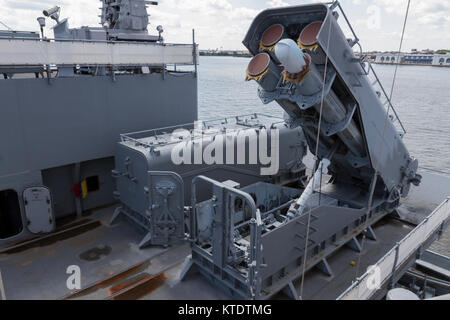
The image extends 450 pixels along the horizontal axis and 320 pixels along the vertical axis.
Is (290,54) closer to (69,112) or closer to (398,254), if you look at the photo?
(398,254)

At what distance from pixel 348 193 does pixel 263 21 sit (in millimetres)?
4981

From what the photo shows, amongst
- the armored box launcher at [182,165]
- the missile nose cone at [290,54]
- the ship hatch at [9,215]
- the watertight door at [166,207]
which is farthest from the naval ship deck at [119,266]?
the missile nose cone at [290,54]

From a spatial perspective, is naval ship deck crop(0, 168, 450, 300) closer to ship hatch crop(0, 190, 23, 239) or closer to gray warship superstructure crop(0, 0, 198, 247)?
gray warship superstructure crop(0, 0, 198, 247)

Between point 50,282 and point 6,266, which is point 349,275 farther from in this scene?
point 6,266

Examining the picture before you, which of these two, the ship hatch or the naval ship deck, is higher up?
the ship hatch

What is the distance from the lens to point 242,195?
524 centimetres

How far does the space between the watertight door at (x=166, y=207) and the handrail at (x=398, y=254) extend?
3367mm

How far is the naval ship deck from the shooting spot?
6.55 meters

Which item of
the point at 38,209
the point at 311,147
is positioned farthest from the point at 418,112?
the point at 38,209

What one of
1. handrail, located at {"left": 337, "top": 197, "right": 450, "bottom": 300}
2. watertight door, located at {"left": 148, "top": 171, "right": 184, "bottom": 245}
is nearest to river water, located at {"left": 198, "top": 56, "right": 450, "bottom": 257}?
handrail, located at {"left": 337, "top": 197, "right": 450, "bottom": 300}

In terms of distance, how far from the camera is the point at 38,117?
830cm

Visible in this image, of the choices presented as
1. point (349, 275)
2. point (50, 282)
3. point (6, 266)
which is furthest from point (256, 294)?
point (6, 266)

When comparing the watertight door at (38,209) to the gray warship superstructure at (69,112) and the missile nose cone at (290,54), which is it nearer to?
the gray warship superstructure at (69,112)

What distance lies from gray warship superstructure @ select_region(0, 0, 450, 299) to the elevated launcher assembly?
0.03m
